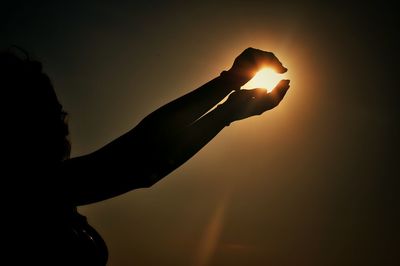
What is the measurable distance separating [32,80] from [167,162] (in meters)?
0.54

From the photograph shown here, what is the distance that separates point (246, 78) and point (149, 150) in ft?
0.94

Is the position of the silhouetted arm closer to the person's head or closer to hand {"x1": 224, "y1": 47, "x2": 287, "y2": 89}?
hand {"x1": 224, "y1": 47, "x2": 287, "y2": 89}

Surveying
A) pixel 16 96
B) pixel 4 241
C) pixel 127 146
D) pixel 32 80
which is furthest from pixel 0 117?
pixel 127 146

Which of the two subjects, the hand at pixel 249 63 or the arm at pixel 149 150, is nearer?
the arm at pixel 149 150

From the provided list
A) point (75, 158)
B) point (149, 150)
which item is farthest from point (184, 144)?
point (75, 158)

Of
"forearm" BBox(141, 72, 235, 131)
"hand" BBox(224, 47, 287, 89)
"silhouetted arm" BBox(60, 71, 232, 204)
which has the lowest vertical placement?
"silhouetted arm" BBox(60, 71, 232, 204)

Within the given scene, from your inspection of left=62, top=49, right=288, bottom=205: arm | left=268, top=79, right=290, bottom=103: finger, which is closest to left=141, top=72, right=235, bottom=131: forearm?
left=62, top=49, right=288, bottom=205: arm

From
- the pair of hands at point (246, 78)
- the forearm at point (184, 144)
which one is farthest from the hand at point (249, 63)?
the forearm at point (184, 144)

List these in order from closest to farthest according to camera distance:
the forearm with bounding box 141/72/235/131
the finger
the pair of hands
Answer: the forearm with bounding box 141/72/235/131 → the pair of hands → the finger

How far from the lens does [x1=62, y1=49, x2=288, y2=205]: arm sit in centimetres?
65

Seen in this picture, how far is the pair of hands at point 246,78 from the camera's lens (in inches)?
29.9

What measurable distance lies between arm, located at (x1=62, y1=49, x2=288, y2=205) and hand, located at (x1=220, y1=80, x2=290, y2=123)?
0.23ft

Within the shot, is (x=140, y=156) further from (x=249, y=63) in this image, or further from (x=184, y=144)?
(x=249, y=63)

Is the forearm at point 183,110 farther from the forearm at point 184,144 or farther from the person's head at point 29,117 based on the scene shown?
the person's head at point 29,117
